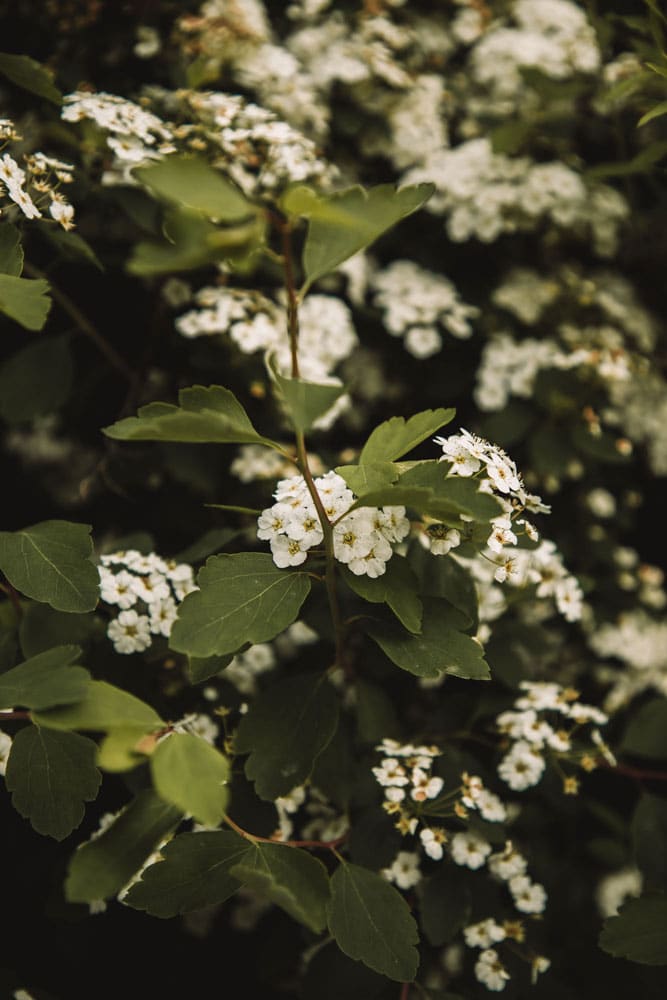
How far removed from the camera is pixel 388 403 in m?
2.74

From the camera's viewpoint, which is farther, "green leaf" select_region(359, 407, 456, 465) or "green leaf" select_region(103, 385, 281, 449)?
"green leaf" select_region(359, 407, 456, 465)

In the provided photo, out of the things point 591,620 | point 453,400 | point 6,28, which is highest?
point 6,28

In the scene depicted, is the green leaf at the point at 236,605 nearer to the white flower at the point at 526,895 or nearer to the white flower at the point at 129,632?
the white flower at the point at 129,632

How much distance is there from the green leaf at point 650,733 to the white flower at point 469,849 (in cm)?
60

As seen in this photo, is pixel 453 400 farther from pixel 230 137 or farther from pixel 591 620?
pixel 230 137

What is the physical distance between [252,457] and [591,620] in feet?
4.59

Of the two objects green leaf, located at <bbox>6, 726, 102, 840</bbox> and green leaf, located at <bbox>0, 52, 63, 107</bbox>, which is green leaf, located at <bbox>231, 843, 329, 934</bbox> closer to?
green leaf, located at <bbox>6, 726, 102, 840</bbox>

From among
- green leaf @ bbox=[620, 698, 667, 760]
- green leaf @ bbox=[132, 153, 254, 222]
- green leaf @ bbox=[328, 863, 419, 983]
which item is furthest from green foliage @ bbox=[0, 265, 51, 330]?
green leaf @ bbox=[620, 698, 667, 760]

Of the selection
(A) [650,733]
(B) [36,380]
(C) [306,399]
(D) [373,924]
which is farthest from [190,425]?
(A) [650,733]

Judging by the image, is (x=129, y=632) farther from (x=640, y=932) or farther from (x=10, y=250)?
(x=640, y=932)

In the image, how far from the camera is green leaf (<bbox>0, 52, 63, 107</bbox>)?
167 cm

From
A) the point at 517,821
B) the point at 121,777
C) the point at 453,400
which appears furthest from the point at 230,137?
the point at 517,821

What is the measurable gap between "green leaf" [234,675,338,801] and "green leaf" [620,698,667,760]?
97 centimetres

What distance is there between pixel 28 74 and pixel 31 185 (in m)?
0.30
